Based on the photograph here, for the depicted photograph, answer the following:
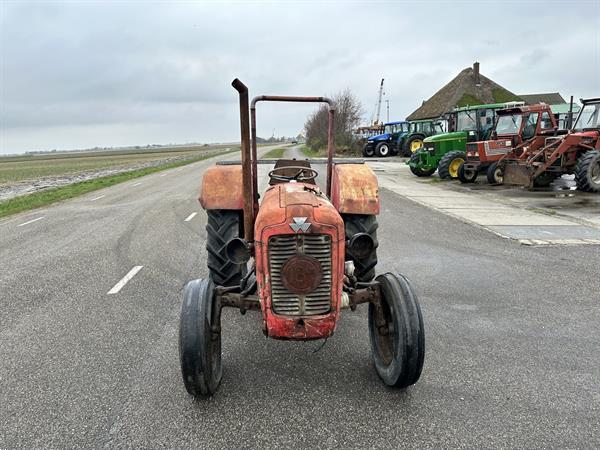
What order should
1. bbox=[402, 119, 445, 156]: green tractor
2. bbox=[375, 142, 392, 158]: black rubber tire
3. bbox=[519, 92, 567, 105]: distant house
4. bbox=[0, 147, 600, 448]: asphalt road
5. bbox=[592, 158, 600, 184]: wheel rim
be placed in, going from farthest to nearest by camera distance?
bbox=[519, 92, 567, 105]: distant house → bbox=[375, 142, 392, 158]: black rubber tire → bbox=[402, 119, 445, 156]: green tractor → bbox=[592, 158, 600, 184]: wheel rim → bbox=[0, 147, 600, 448]: asphalt road

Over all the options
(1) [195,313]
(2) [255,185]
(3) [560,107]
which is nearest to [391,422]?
(1) [195,313]

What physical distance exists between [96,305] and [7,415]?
1.90 meters

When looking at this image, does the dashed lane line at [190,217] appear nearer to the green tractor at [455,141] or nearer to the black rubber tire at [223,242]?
the black rubber tire at [223,242]

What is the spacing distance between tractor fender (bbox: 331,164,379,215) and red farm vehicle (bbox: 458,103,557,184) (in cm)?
1154

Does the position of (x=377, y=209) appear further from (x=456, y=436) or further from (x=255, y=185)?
(x=456, y=436)

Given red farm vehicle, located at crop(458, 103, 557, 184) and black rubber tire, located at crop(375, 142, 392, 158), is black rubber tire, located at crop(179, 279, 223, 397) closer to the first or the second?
red farm vehicle, located at crop(458, 103, 557, 184)

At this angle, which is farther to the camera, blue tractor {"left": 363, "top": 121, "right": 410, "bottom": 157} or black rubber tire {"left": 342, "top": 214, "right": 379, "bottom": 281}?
blue tractor {"left": 363, "top": 121, "right": 410, "bottom": 157}

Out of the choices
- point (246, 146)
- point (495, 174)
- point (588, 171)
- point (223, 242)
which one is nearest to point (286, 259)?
point (246, 146)

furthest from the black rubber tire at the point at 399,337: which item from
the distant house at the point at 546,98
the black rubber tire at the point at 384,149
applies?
the distant house at the point at 546,98

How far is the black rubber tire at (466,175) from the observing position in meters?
14.9

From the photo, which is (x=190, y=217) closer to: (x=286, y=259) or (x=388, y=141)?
(x=286, y=259)

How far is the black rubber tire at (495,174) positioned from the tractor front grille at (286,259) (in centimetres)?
1327

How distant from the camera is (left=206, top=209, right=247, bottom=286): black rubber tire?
13.7ft

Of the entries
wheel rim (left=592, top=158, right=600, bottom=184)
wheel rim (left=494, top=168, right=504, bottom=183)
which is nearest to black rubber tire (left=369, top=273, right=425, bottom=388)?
wheel rim (left=592, top=158, right=600, bottom=184)
